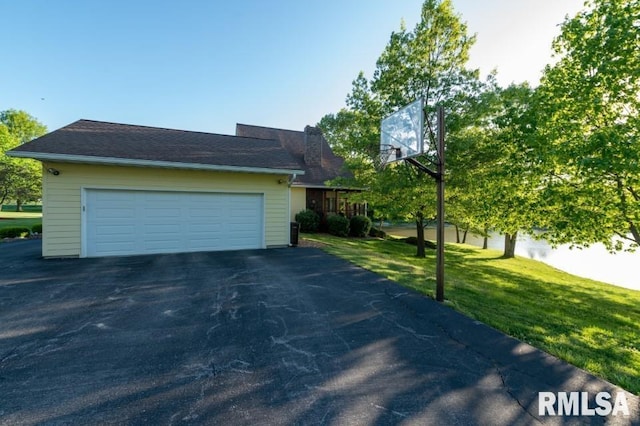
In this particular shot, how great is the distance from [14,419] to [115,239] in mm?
7626

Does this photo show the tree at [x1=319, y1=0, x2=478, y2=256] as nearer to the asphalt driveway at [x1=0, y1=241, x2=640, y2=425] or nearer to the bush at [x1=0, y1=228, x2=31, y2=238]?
the asphalt driveway at [x1=0, y1=241, x2=640, y2=425]

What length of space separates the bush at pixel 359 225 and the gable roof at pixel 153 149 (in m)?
6.84

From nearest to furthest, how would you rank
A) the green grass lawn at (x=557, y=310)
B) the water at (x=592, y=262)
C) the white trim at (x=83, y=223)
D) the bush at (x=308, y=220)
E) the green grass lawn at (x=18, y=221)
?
the green grass lawn at (x=557, y=310) < the white trim at (x=83, y=223) < the water at (x=592, y=262) < the bush at (x=308, y=220) < the green grass lawn at (x=18, y=221)

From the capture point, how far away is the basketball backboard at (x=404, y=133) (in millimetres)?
5363

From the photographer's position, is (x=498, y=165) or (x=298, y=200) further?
(x=298, y=200)

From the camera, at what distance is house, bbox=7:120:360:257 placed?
810 centimetres

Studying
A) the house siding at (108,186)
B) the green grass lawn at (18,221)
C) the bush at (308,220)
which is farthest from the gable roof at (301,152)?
the green grass lawn at (18,221)

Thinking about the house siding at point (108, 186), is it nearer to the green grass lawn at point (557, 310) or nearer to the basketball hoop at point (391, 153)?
the green grass lawn at point (557, 310)

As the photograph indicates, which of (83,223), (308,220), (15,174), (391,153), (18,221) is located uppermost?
(15,174)

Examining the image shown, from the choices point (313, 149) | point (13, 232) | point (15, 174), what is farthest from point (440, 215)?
point (15, 174)

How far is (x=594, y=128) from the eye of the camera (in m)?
7.04

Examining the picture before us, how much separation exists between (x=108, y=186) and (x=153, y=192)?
3.92ft

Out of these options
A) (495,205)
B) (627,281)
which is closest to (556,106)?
(495,205)

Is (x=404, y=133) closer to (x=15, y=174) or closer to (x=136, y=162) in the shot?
(x=136, y=162)
